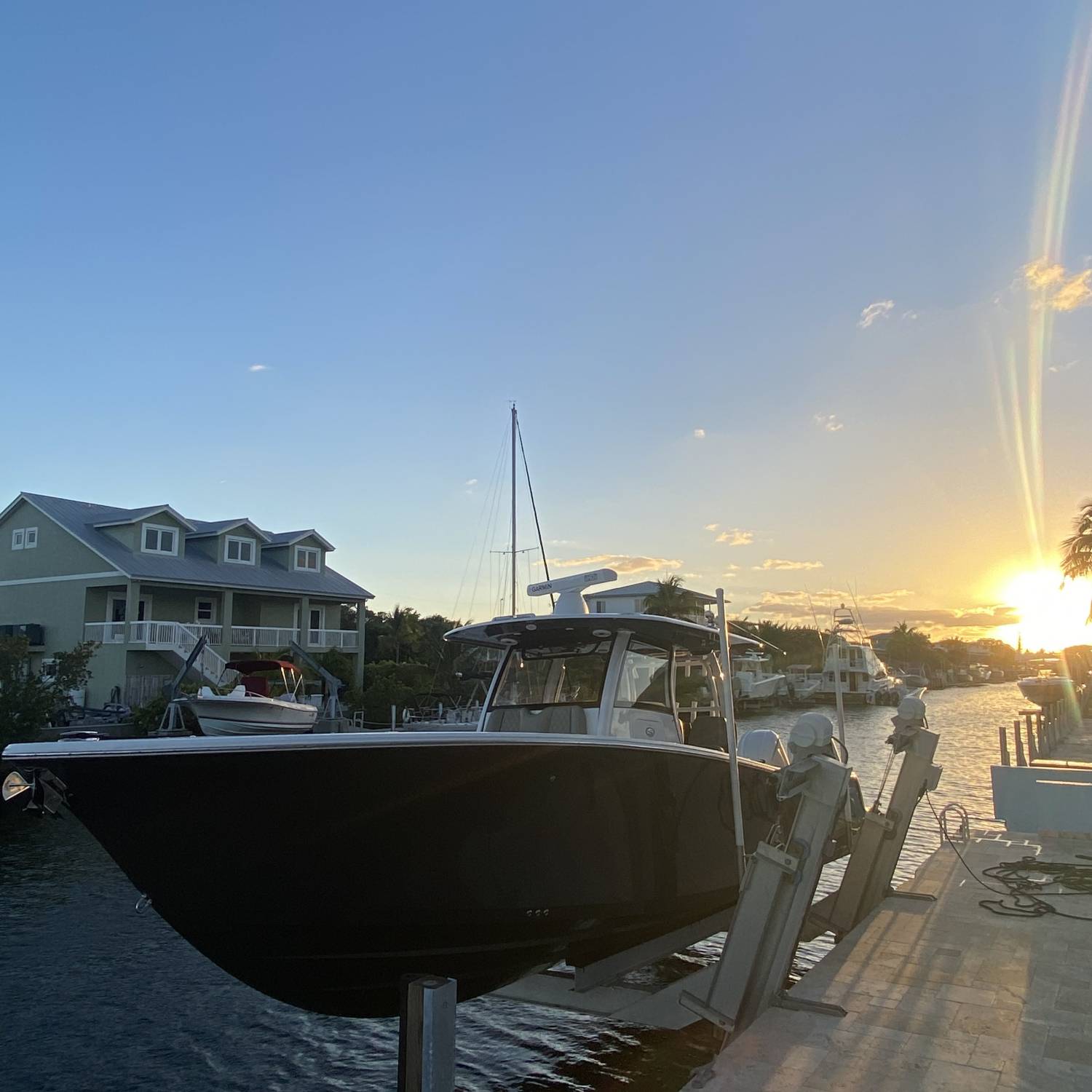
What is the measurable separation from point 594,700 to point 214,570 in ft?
90.0

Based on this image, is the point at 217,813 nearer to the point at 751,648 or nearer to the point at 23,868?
the point at 751,648

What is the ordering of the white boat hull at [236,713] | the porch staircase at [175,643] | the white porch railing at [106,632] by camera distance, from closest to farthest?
the white boat hull at [236,713]
the porch staircase at [175,643]
the white porch railing at [106,632]

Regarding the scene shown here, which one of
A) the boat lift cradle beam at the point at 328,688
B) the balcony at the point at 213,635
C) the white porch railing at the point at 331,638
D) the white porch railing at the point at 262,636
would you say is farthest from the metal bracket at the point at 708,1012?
the white porch railing at the point at 331,638

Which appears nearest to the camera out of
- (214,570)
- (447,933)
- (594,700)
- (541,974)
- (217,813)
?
(217,813)

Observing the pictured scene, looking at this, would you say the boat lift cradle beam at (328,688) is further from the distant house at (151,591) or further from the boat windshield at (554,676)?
the boat windshield at (554,676)

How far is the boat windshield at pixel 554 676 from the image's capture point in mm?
7586

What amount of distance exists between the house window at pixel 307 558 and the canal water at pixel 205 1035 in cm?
2475

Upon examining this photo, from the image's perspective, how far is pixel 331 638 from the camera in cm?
3491

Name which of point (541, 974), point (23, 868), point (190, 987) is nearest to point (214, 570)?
point (23, 868)

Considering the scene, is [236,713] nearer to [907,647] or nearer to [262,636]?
[262,636]

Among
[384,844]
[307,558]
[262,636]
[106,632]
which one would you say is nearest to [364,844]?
[384,844]

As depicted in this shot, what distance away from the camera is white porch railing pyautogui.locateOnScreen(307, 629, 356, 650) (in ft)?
112

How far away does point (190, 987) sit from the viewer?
913 cm

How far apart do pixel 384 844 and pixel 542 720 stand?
2410 mm
